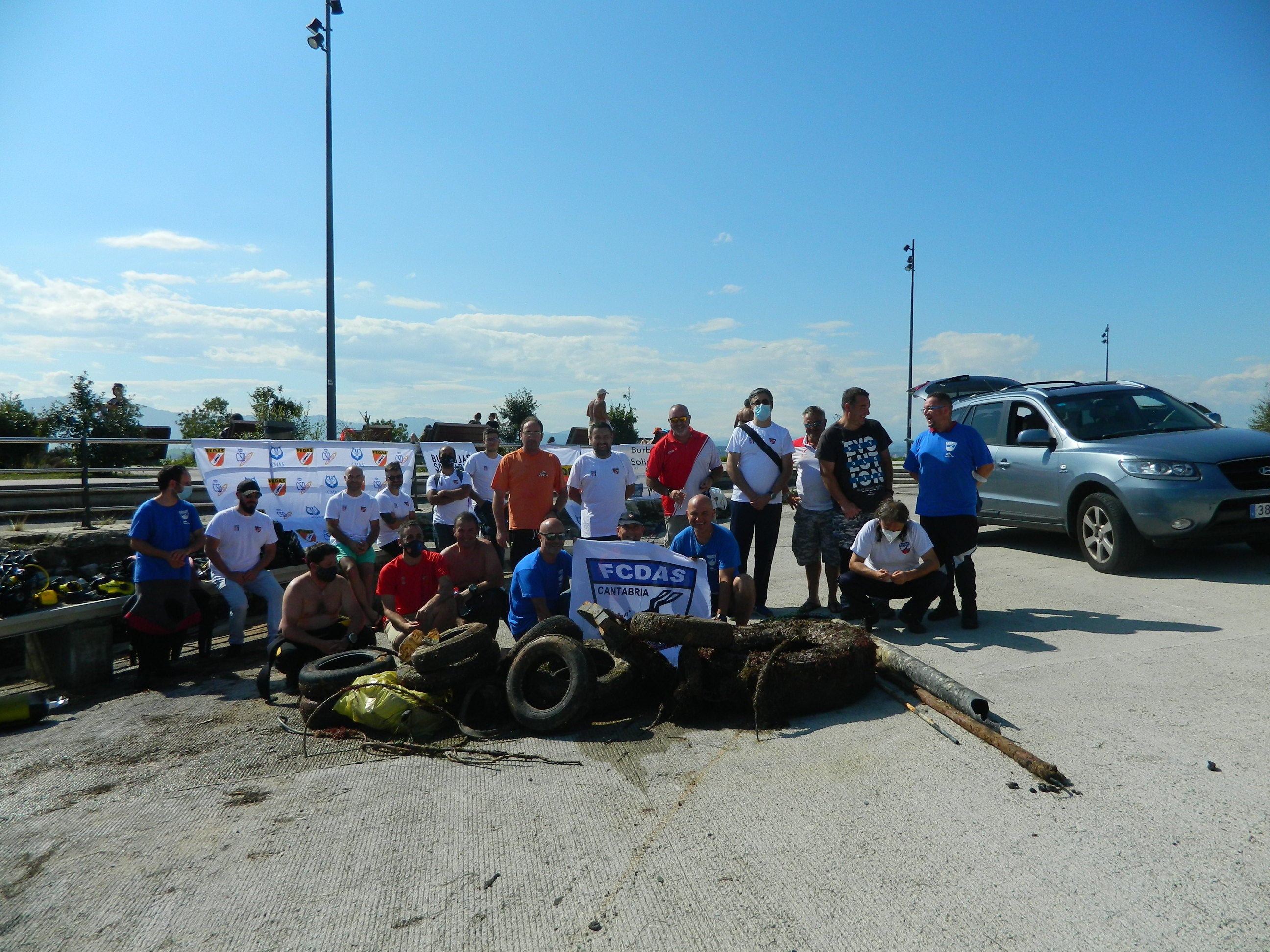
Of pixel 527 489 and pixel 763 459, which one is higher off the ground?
pixel 763 459

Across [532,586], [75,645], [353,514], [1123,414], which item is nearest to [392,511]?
[353,514]

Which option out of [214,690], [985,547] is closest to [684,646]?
[214,690]

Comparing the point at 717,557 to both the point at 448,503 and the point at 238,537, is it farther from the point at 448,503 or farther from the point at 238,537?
the point at 448,503

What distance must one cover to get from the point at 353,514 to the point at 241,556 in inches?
56.4

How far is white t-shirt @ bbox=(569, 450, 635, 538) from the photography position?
741cm

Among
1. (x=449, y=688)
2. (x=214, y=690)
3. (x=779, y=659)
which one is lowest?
(x=214, y=690)

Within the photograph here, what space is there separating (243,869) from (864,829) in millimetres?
2768

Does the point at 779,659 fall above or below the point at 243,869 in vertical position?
above

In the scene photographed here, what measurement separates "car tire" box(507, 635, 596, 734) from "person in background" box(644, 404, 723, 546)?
228 centimetres

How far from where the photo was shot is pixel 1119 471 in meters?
7.73

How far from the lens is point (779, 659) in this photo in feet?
16.5

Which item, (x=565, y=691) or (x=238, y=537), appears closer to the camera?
(x=565, y=691)

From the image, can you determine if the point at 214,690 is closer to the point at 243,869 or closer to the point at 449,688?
the point at 449,688

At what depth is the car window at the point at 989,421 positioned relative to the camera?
9672 mm
